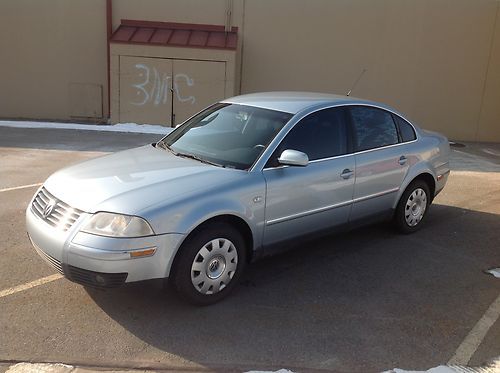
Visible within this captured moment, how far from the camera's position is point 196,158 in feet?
14.2

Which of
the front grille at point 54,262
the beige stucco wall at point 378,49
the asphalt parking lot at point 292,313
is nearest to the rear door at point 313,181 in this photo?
the asphalt parking lot at point 292,313

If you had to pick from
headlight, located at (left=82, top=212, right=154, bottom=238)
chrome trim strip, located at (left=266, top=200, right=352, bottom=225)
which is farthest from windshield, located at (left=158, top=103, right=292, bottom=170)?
headlight, located at (left=82, top=212, right=154, bottom=238)

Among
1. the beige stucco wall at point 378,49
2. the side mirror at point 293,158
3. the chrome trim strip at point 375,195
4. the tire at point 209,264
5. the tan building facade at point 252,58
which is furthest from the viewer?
the beige stucco wall at point 378,49

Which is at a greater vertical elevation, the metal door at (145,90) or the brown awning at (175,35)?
the brown awning at (175,35)

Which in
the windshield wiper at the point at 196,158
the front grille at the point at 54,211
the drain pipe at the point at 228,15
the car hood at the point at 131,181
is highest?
the drain pipe at the point at 228,15

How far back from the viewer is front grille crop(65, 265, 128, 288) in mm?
3391

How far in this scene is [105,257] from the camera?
3340 millimetres

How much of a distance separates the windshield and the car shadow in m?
1.08

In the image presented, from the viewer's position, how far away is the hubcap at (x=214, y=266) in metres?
3.72

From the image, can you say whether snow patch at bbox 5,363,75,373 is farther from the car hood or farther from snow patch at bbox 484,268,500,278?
snow patch at bbox 484,268,500,278

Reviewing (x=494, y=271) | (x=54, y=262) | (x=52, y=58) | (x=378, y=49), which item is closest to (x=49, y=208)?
(x=54, y=262)

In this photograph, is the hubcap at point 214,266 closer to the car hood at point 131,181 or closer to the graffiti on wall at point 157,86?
the car hood at point 131,181

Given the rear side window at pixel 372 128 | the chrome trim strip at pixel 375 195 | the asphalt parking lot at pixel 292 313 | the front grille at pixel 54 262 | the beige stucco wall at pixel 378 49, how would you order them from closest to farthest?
the asphalt parking lot at pixel 292 313, the front grille at pixel 54 262, the chrome trim strip at pixel 375 195, the rear side window at pixel 372 128, the beige stucco wall at pixel 378 49

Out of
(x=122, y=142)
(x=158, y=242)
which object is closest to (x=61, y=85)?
(x=122, y=142)
